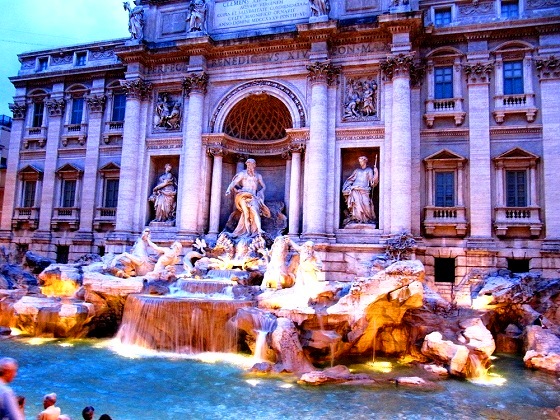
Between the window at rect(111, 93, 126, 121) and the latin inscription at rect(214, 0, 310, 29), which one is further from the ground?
the latin inscription at rect(214, 0, 310, 29)

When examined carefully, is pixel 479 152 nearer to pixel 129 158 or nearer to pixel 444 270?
pixel 444 270

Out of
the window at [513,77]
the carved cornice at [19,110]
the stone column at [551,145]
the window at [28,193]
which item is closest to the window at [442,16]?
the window at [513,77]

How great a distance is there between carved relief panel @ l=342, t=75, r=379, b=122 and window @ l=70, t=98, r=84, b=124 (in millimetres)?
13689

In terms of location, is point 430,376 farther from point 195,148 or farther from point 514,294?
point 195,148

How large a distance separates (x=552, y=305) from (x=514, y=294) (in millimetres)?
1313

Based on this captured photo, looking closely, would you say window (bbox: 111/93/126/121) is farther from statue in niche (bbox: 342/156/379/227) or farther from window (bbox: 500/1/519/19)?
window (bbox: 500/1/519/19)

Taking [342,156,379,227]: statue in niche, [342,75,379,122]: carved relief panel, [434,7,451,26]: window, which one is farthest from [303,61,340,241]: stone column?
[434,7,451,26]: window

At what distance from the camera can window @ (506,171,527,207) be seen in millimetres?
17516

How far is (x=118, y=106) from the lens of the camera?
76.7ft

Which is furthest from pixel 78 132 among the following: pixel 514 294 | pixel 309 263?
pixel 514 294

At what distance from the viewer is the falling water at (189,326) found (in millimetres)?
13008

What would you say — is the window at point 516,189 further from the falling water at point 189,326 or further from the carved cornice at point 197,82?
the carved cornice at point 197,82

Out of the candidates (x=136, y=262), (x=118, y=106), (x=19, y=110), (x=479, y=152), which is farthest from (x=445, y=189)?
(x=19, y=110)

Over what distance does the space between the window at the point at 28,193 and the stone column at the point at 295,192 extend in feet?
46.2
